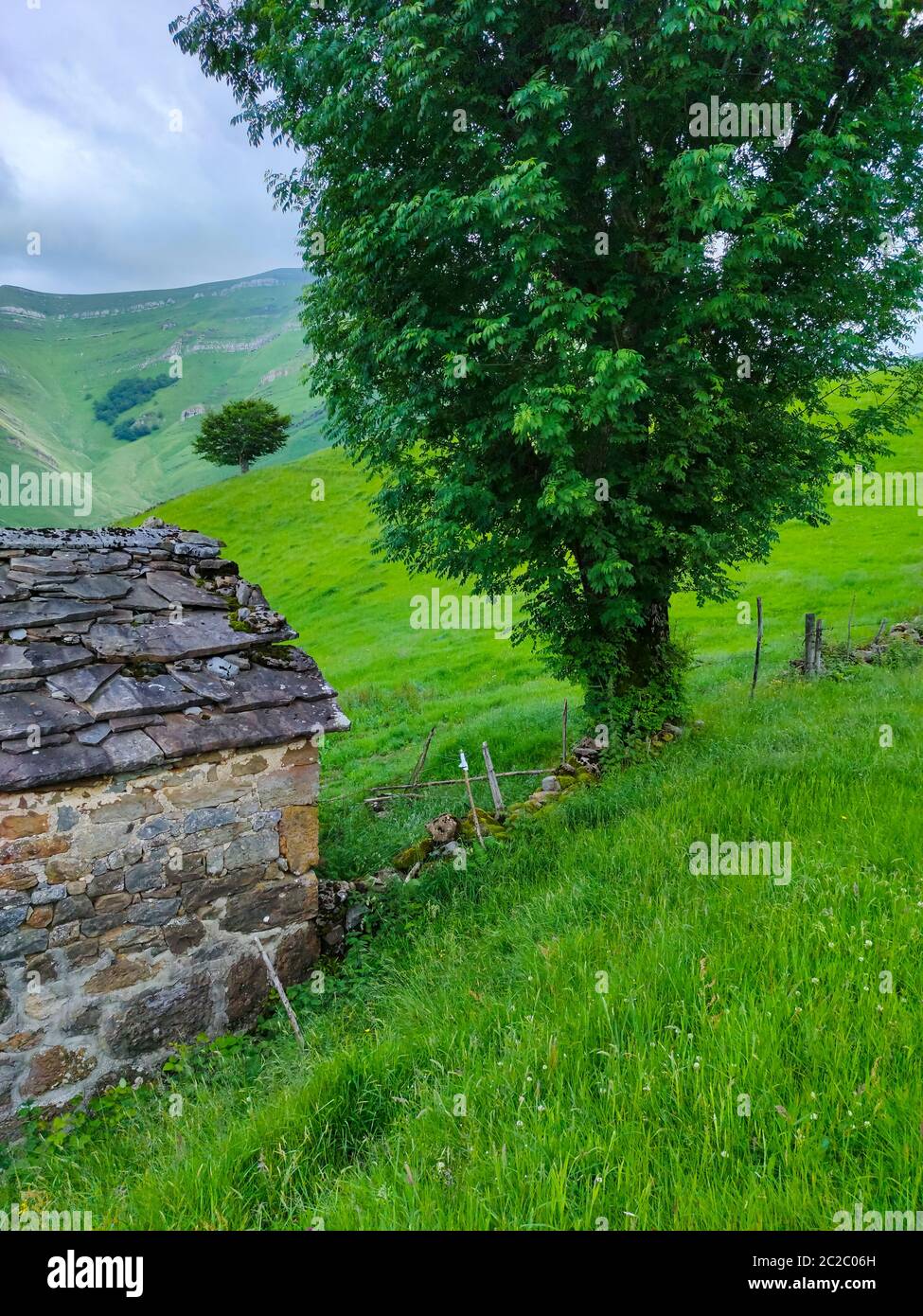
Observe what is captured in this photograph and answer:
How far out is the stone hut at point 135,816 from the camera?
491cm

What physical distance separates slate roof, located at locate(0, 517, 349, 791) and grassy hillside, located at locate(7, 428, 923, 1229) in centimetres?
247

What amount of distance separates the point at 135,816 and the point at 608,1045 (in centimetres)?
401

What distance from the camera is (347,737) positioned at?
16.2m

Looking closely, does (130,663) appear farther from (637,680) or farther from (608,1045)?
(637,680)

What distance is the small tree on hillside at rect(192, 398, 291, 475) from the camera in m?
54.9

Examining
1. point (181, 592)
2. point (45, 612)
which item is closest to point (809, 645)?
point (181, 592)

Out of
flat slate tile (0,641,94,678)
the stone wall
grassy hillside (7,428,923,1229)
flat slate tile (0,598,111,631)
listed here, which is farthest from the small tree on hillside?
grassy hillside (7,428,923,1229)

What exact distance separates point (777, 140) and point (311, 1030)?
1022 centimetres

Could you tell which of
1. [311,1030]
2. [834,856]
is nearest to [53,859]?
[311,1030]

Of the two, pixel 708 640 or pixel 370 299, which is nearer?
pixel 370 299

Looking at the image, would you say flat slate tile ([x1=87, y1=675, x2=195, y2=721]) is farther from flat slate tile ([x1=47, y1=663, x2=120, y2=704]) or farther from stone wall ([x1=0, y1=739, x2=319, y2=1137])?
stone wall ([x1=0, y1=739, x2=319, y2=1137])
